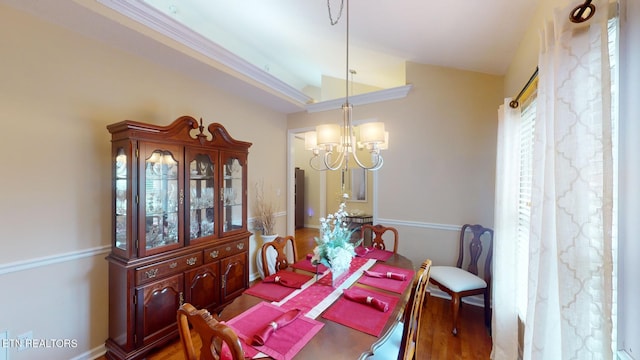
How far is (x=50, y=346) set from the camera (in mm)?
1852

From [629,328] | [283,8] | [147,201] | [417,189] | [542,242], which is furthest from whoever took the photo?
[417,189]

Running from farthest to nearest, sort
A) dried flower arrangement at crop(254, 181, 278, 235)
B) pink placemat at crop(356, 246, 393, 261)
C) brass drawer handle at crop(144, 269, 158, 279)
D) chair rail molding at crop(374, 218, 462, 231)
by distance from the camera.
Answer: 1. dried flower arrangement at crop(254, 181, 278, 235)
2. chair rail molding at crop(374, 218, 462, 231)
3. pink placemat at crop(356, 246, 393, 261)
4. brass drawer handle at crop(144, 269, 158, 279)

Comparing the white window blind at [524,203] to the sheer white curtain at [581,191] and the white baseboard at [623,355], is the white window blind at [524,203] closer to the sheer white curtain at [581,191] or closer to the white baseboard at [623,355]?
the sheer white curtain at [581,191]

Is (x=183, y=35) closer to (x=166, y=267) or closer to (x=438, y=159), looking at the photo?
(x=166, y=267)

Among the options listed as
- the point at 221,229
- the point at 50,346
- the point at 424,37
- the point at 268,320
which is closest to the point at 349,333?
the point at 268,320

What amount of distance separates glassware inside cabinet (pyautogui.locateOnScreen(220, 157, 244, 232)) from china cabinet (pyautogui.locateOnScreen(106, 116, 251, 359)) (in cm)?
2

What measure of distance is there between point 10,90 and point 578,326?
3366 mm

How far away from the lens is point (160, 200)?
2246 mm

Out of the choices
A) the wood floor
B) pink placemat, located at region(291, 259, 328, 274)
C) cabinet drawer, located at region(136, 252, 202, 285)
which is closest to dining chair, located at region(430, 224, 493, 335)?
the wood floor

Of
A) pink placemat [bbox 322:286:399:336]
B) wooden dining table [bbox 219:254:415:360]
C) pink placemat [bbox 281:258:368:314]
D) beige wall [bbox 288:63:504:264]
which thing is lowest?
wooden dining table [bbox 219:254:415:360]

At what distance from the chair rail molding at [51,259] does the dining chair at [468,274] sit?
3.14 meters

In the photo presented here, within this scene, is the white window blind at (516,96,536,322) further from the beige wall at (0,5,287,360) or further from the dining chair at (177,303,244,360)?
the beige wall at (0,5,287,360)

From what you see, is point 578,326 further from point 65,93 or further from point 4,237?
point 65,93

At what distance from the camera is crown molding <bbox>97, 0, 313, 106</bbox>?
1841 millimetres
